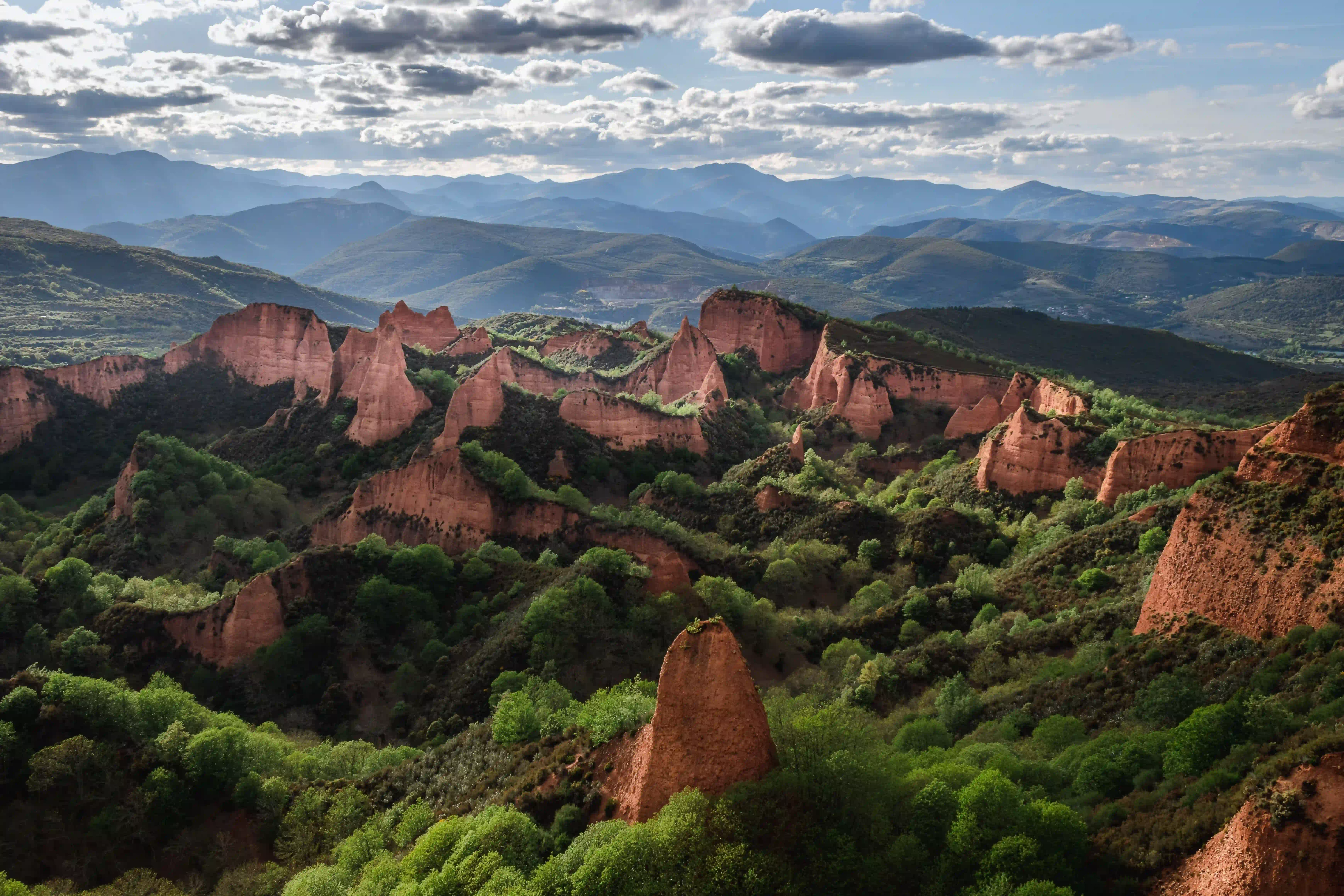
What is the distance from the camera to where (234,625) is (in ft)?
142

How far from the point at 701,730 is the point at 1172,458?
3626 cm

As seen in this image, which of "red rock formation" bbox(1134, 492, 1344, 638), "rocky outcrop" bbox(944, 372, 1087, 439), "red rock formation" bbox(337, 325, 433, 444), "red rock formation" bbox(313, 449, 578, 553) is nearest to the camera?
"red rock formation" bbox(1134, 492, 1344, 638)

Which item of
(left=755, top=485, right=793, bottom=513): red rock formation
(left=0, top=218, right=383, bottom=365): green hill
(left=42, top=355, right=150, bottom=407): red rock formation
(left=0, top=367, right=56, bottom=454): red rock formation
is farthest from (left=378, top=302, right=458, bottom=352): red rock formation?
(left=0, top=218, right=383, bottom=365): green hill

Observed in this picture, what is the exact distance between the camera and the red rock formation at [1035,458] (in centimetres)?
5606

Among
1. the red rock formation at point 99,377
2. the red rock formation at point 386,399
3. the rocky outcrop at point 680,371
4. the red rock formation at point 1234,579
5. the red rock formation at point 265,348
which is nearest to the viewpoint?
the red rock formation at point 1234,579

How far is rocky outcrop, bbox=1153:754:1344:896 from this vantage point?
1598 cm

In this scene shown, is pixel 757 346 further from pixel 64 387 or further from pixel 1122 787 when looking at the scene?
pixel 1122 787

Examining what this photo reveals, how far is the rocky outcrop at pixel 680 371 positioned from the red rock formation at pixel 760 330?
10041 mm

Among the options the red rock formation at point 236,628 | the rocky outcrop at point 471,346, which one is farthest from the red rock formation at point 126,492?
the rocky outcrop at point 471,346

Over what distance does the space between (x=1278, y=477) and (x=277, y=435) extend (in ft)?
229

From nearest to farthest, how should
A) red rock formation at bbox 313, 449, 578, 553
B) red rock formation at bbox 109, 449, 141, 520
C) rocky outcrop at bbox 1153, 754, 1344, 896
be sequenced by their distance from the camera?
rocky outcrop at bbox 1153, 754, 1344, 896
red rock formation at bbox 313, 449, 578, 553
red rock formation at bbox 109, 449, 141, 520

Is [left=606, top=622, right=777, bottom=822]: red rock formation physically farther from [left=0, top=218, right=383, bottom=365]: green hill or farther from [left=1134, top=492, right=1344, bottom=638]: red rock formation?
[left=0, top=218, right=383, bottom=365]: green hill

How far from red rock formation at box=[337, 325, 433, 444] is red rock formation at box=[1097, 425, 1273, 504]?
48.9m

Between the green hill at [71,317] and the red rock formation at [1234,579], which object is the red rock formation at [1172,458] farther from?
the green hill at [71,317]
